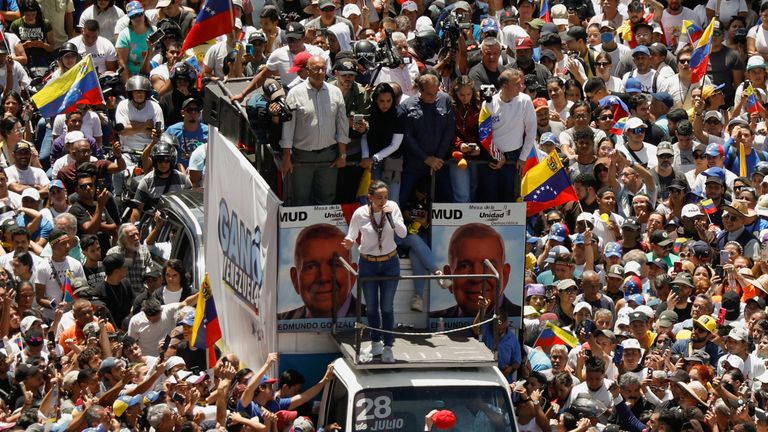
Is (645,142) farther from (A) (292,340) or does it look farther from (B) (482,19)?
(A) (292,340)

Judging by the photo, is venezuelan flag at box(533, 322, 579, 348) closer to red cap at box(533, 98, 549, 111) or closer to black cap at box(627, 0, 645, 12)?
red cap at box(533, 98, 549, 111)

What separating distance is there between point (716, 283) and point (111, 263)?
6.69 m

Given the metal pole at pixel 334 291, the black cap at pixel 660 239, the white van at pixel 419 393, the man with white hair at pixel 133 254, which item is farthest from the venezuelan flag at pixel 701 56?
the white van at pixel 419 393

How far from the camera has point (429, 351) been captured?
17359mm

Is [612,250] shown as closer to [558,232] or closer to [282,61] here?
[558,232]

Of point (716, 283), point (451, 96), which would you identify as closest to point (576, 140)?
point (716, 283)

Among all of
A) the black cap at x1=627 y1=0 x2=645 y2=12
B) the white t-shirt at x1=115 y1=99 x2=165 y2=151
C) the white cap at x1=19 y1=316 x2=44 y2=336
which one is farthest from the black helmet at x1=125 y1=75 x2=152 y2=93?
the black cap at x1=627 y1=0 x2=645 y2=12

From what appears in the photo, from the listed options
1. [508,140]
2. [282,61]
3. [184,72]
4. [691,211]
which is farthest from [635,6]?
[508,140]

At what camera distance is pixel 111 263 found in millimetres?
21312

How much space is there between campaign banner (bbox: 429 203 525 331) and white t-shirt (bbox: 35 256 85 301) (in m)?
4.94

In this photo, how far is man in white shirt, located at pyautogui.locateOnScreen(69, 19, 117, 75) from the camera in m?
26.6

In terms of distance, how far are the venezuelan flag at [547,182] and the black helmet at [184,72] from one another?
19.8 feet

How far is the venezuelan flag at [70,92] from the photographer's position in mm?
24266

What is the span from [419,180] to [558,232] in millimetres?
4478
